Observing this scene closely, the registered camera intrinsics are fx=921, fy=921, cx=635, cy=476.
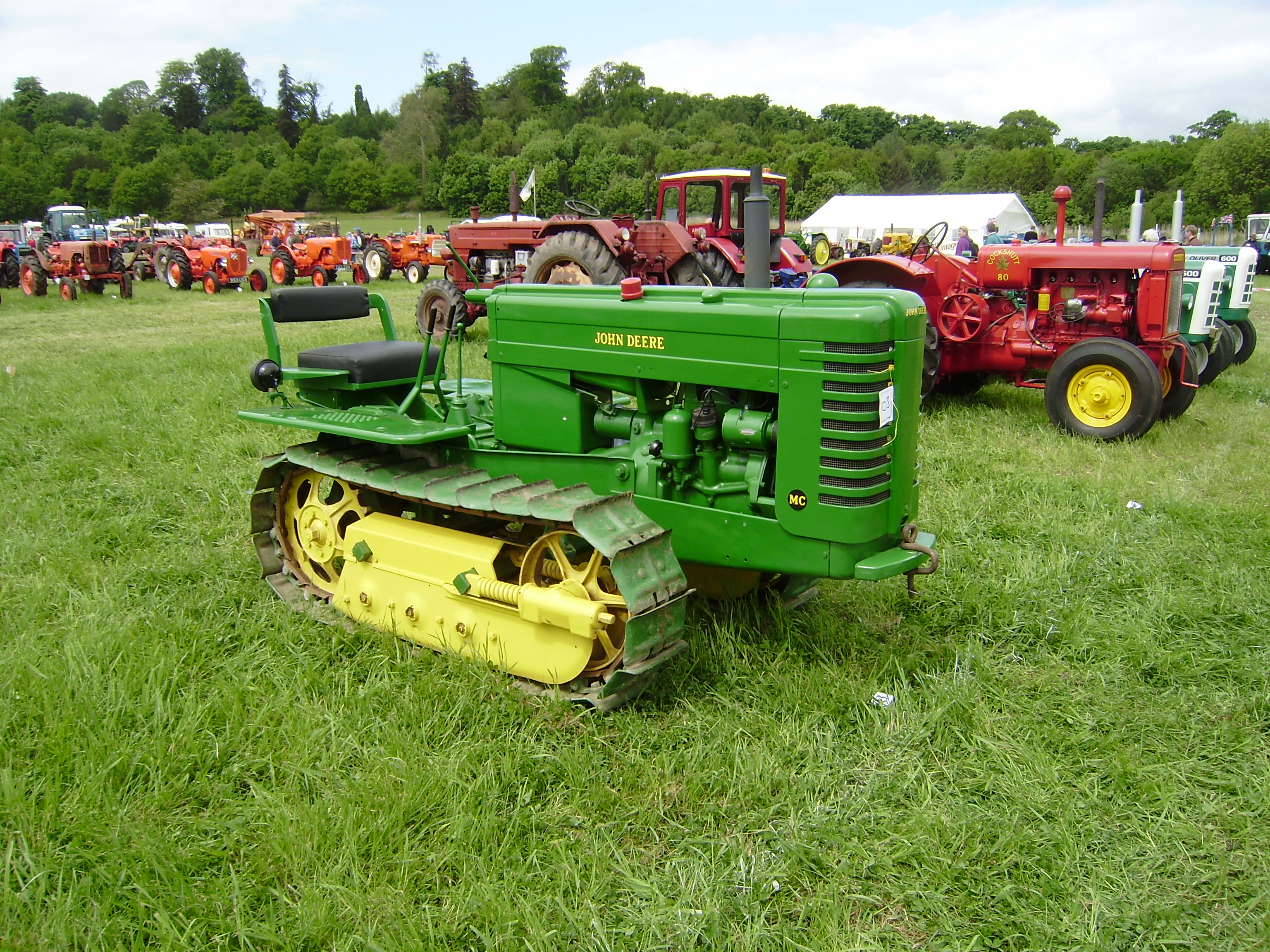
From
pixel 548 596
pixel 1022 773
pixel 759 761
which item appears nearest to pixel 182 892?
pixel 548 596

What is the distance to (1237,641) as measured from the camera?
380 cm

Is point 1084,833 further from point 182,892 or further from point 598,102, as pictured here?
point 598,102

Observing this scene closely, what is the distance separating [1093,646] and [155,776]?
354 cm

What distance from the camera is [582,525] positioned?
3.24 metres

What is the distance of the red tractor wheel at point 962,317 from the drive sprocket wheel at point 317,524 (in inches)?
221

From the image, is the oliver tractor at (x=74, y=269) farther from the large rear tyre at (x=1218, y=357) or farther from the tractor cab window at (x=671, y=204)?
the large rear tyre at (x=1218, y=357)

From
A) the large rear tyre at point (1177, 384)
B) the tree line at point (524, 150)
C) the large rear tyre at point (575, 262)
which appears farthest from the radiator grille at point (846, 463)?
the tree line at point (524, 150)

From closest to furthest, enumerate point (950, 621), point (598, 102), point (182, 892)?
point (182, 892), point (950, 621), point (598, 102)

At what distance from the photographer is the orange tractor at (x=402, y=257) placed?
72.7ft

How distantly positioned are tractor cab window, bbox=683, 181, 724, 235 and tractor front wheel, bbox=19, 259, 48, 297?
1364 centimetres

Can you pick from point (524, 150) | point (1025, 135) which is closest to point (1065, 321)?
point (524, 150)

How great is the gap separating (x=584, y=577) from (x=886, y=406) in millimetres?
1258

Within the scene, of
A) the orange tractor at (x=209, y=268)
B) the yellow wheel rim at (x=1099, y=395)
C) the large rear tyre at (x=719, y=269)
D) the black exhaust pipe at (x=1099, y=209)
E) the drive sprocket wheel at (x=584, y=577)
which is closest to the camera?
the drive sprocket wheel at (x=584, y=577)

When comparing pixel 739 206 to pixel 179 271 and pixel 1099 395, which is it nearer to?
pixel 1099 395
